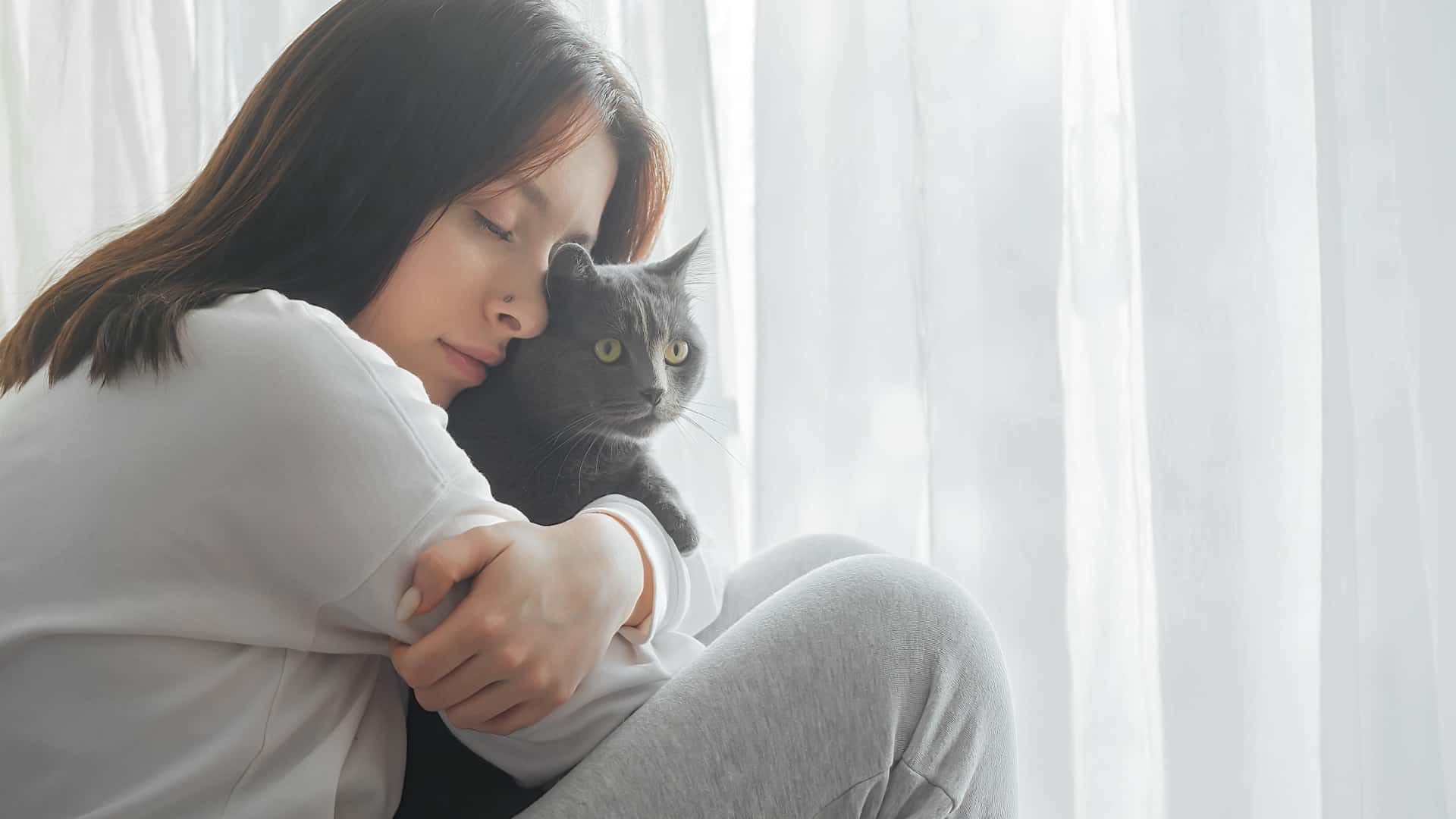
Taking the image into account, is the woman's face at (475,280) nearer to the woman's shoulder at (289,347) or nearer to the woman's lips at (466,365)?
the woman's lips at (466,365)

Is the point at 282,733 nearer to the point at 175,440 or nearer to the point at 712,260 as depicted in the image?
the point at 175,440

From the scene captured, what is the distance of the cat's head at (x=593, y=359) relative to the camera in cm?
93

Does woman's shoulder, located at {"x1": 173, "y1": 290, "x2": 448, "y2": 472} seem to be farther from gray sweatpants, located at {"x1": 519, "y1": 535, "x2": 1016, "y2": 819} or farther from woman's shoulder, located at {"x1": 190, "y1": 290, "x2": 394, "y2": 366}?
gray sweatpants, located at {"x1": 519, "y1": 535, "x2": 1016, "y2": 819}

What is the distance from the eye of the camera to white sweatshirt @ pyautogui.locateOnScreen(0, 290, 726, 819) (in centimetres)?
59

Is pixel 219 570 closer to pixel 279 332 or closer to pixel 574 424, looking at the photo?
pixel 279 332

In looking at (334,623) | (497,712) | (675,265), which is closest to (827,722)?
(497,712)

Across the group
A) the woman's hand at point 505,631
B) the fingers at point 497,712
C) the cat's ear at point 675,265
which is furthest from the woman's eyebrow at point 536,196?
the fingers at point 497,712

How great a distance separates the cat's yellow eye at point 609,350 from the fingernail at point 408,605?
392 millimetres

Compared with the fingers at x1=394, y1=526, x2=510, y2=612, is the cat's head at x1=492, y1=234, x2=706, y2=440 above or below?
above

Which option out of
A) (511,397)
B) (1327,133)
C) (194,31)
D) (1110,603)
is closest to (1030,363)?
(1110,603)

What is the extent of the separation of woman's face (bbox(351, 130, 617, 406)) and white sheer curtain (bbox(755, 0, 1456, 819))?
49 centimetres

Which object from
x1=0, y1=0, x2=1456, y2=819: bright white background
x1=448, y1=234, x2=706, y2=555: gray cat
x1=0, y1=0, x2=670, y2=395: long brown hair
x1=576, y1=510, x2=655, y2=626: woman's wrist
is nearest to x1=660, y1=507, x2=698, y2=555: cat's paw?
x1=448, y1=234, x2=706, y2=555: gray cat

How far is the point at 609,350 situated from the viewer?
95 centimetres

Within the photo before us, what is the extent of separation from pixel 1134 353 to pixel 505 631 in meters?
0.96
